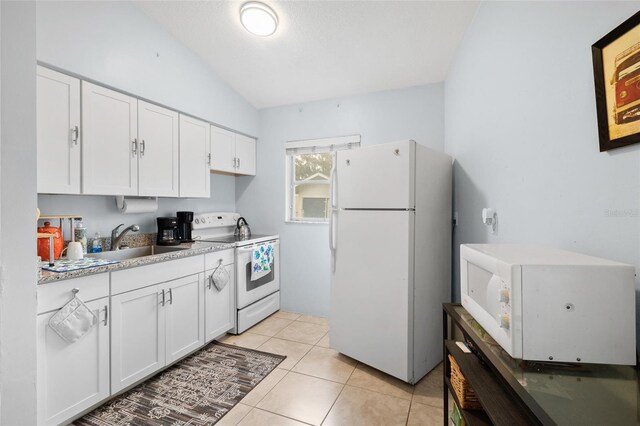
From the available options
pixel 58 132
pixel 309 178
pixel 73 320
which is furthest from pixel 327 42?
pixel 73 320

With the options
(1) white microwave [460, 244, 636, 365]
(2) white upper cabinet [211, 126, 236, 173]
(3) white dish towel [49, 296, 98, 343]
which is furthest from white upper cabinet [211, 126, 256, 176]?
(1) white microwave [460, 244, 636, 365]

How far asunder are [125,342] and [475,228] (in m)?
2.50

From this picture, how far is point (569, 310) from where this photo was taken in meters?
0.79

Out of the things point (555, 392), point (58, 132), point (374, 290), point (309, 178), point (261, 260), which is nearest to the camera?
point (555, 392)

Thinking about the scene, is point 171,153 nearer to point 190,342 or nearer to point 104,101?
point 104,101

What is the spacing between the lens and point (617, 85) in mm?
855

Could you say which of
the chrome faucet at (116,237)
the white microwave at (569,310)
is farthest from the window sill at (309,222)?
the white microwave at (569,310)

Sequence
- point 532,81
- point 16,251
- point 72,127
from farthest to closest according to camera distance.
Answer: point 72,127
point 532,81
point 16,251

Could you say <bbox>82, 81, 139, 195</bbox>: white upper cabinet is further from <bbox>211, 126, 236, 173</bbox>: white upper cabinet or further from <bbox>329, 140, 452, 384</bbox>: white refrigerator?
<bbox>329, 140, 452, 384</bbox>: white refrigerator

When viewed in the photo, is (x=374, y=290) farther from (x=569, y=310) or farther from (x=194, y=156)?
(x=194, y=156)

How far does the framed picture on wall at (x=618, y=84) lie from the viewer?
2.61 feet

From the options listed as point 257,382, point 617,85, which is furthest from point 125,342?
point 617,85

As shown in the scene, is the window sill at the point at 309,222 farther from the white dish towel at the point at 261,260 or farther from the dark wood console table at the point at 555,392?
the dark wood console table at the point at 555,392

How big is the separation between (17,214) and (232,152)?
8.06 ft
